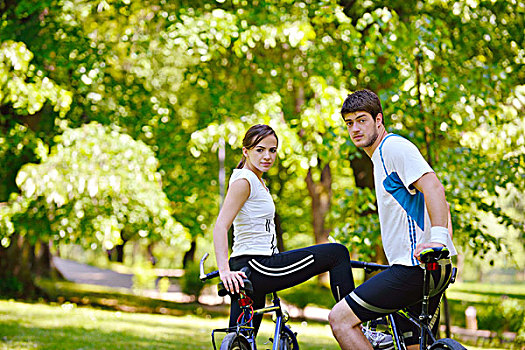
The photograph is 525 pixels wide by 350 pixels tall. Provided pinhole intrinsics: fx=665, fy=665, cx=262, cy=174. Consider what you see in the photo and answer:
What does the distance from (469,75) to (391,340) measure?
5977 millimetres

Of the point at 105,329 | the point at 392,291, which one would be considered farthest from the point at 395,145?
the point at 105,329

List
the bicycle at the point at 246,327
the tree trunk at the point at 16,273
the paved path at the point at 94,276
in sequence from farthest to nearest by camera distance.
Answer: the paved path at the point at 94,276 < the tree trunk at the point at 16,273 < the bicycle at the point at 246,327

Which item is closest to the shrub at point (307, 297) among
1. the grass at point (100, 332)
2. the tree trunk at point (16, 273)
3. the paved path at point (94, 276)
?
the grass at point (100, 332)

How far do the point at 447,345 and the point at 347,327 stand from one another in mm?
561

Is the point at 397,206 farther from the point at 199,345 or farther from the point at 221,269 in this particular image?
the point at 199,345

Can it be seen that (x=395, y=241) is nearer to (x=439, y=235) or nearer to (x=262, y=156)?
(x=439, y=235)

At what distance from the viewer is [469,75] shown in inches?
363

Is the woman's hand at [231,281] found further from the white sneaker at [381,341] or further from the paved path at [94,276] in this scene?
the paved path at [94,276]

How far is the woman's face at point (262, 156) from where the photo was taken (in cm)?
426

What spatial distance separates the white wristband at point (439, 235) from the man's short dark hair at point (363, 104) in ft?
2.77

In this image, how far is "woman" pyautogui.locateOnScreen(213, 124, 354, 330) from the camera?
4027 mm

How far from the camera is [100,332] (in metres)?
12.6

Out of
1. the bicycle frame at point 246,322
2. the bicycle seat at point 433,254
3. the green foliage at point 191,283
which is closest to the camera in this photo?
the bicycle seat at point 433,254

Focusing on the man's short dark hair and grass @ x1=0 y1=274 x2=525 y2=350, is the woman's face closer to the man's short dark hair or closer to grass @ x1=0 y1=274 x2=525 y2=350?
the man's short dark hair
